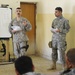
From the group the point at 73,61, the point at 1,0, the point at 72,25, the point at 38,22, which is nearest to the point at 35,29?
the point at 38,22

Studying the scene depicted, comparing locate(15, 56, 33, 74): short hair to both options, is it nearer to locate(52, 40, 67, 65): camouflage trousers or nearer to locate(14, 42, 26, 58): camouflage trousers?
locate(14, 42, 26, 58): camouflage trousers

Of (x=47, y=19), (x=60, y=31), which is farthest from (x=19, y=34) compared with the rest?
(x=47, y=19)

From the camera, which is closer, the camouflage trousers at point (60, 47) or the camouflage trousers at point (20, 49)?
the camouflage trousers at point (20, 49)

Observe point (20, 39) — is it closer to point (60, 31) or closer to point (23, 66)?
point (60, 31)

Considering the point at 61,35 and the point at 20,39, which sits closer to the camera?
the point at 20,39

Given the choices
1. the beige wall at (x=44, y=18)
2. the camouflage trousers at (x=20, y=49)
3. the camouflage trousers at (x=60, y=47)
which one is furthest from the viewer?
the beige wall at (x=44, y=18)

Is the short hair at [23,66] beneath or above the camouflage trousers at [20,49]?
above

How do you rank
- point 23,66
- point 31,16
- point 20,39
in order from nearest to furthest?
1. point 23,66
2. point 20,39
3. point 31,16

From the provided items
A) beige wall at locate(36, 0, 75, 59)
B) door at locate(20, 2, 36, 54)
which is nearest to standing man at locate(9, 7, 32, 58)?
beige wall at locate(36, 0, 75, 59)

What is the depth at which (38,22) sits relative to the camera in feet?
22.8

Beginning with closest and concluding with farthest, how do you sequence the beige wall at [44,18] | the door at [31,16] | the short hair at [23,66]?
the short hair at [23,66], the beige wall at [44,18], the door at [31,16]

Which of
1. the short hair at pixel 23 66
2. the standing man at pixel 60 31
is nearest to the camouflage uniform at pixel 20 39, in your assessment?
the standing man at pixel 60 31

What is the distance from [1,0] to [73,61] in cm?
486

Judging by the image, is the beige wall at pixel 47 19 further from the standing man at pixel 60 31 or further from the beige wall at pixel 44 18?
the standing man at pixel 60 31
